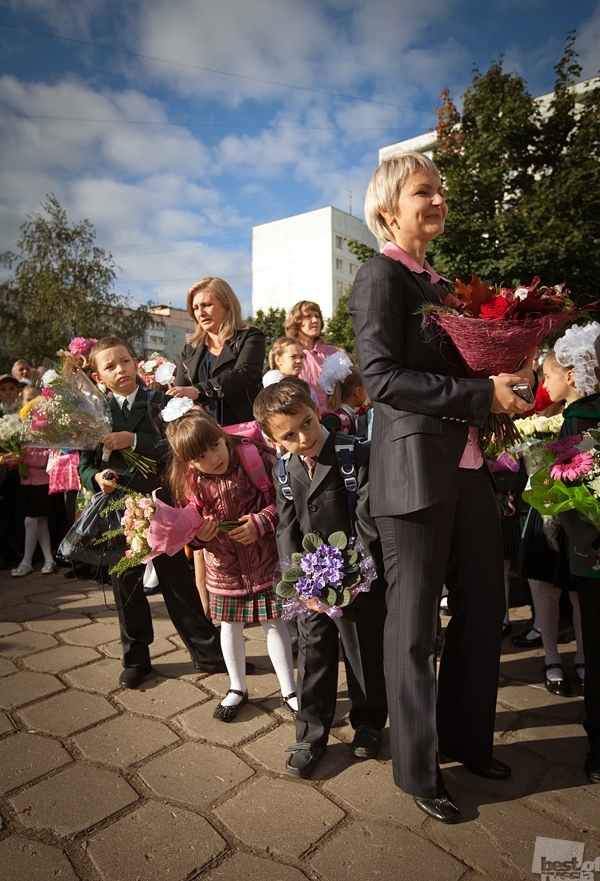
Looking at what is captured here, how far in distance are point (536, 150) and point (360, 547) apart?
15.0 meters

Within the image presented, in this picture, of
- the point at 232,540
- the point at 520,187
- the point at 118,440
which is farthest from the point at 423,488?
the point at 520,187

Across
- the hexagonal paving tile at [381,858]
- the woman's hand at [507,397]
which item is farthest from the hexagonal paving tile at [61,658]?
the woman's hand at [507,397]

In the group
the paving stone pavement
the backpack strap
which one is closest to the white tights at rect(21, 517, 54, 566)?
the paving stone pavement

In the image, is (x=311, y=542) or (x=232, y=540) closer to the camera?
(x=311, y=542)

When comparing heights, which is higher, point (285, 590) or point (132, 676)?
point (285, 590)

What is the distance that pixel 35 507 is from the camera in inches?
252

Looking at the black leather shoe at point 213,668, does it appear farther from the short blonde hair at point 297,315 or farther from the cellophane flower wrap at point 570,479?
the short blonde hair at point 297,315

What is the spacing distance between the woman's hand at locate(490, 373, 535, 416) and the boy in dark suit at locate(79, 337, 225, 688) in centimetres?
209

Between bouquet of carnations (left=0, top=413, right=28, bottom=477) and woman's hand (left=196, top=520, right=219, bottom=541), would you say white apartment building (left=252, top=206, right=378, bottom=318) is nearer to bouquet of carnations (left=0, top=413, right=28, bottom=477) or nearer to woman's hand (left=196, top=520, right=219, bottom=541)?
bouquet of carnations (left=0, top=413, right=28, bottom=477)

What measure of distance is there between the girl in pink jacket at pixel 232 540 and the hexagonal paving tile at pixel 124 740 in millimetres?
312

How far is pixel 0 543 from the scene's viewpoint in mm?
6844

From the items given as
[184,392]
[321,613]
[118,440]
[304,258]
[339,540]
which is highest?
[304,258]

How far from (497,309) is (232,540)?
1.86m

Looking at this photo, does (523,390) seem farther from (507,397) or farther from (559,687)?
(559,687)
